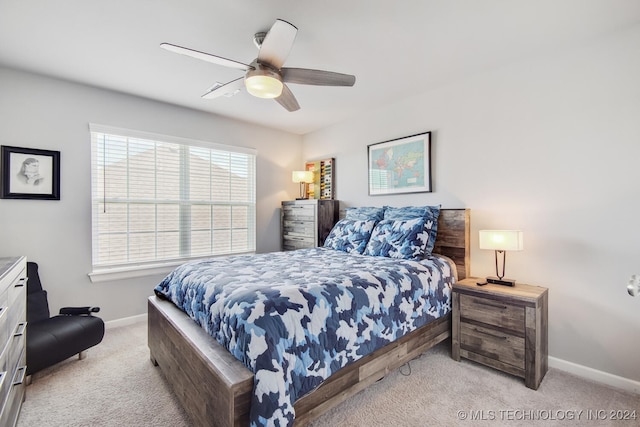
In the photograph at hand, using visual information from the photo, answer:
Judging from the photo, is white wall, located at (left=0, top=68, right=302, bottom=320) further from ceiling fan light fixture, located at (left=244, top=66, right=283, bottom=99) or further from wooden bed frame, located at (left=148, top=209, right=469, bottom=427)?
ceiling fan light fixture, located at (left=244, top=66, right=283, bottom=99)

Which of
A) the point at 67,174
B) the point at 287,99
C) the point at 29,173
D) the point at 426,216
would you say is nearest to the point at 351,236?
the point at 426,216

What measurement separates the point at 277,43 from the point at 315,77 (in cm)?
39

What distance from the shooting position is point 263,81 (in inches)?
78.1

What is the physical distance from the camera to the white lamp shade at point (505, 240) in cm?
228

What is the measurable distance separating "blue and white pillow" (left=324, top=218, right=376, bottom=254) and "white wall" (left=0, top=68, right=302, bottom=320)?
2160 mm

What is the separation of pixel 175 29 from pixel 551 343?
3775mm

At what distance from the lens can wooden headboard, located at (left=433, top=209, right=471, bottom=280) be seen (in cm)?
278

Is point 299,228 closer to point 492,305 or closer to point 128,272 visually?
point 128,272

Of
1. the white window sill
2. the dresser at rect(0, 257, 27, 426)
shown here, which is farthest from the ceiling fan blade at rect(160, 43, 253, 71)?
the white window sill

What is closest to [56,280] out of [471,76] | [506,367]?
[506,367]

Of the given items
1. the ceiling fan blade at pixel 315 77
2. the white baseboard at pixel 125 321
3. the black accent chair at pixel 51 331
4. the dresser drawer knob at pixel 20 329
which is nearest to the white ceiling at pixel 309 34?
the ceiling fan blade at pixel 315 77

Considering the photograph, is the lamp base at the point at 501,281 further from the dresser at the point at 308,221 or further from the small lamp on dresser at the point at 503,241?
the dresser at the point at 308,221

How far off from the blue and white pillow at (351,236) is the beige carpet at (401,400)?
121 cm

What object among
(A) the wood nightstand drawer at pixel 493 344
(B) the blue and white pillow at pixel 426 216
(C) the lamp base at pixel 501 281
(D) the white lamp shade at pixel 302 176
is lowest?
(A) the wood nightstand drawer at pixel 493 344
